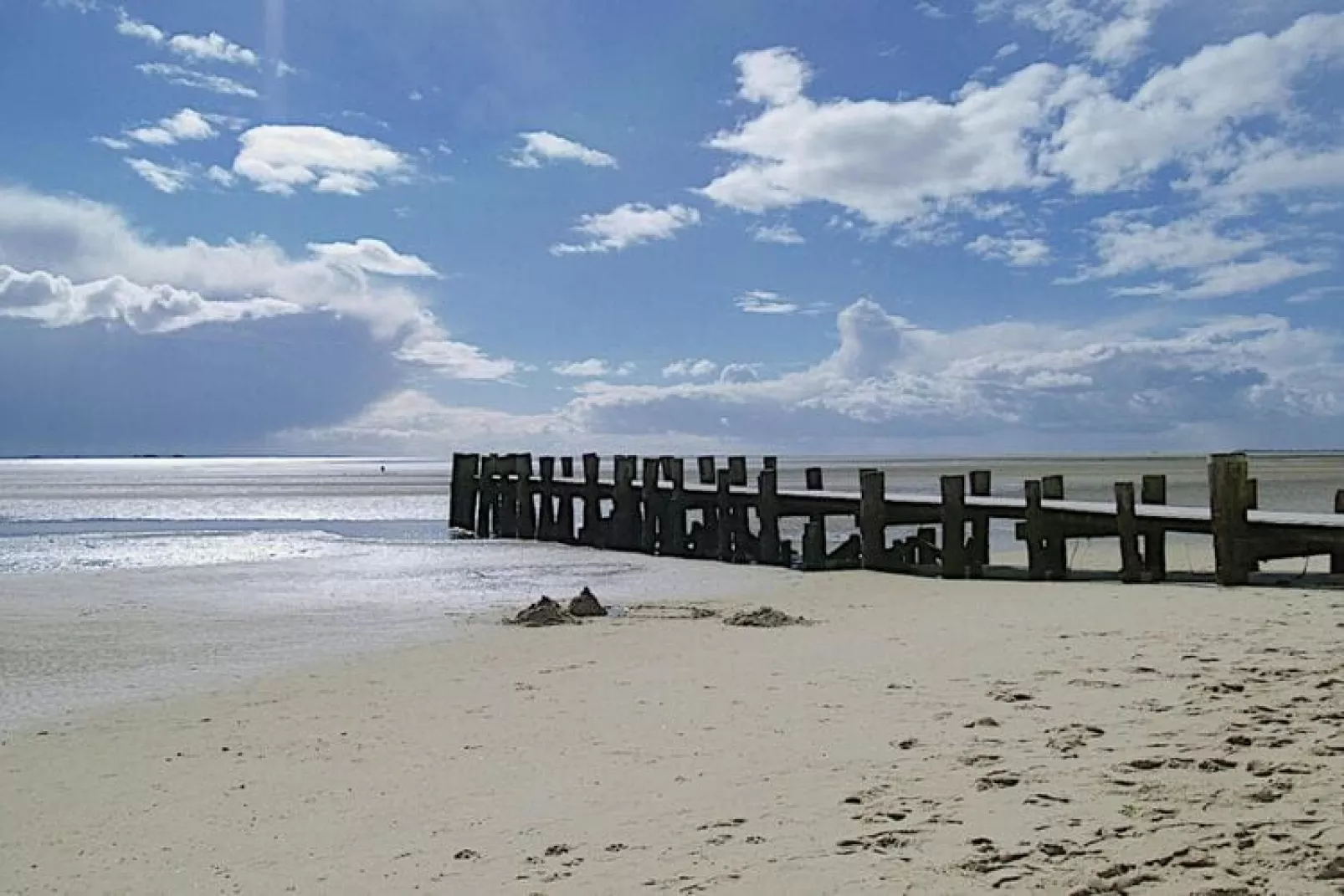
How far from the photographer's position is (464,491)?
1216 inches

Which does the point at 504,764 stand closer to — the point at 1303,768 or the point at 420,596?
the point at 1303,768

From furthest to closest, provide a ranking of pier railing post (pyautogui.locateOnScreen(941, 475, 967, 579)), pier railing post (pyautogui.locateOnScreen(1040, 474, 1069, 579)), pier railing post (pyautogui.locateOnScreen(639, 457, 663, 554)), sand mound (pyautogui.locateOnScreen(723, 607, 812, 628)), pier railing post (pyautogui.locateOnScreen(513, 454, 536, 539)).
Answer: pier railing post (pyautogui.locateOnScreen(513, 454, 536, 539)), pier railing post (pyautogui.locateOnScreen(639, 457, 663, 554)), pier railing post (pyautogui.locateOnScreen(941, 475, 967, 579)), pier railing post (pyautogui.locateOnScreen(1040, 474, 1069, 579)), sand mound (pyautogui.locateOnScreen(723, 607, 812, 628))

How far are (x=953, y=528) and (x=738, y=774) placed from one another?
10922 millimetres

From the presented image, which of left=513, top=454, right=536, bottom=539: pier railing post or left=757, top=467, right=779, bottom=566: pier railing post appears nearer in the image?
left=757, top=467, right=779, bottom=566: pier railing post

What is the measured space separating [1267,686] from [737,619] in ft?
19.4

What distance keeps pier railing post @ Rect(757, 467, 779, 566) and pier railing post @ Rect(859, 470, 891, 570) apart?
104 inches

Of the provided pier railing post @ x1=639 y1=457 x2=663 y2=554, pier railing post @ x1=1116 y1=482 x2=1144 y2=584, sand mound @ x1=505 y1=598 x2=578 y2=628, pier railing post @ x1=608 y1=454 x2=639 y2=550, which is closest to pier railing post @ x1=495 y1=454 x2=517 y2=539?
pier railing post @ x1=608 y1=454 x2=639 y2=550

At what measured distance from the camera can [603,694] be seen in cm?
836

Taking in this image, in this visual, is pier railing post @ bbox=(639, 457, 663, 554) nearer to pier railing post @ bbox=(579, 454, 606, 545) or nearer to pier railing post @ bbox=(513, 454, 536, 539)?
pier railing post @ bbox=(579, 454, 606, 545)

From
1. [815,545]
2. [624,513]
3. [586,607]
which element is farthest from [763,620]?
[624,513]

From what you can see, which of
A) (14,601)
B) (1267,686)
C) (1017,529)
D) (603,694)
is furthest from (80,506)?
(1267,686)

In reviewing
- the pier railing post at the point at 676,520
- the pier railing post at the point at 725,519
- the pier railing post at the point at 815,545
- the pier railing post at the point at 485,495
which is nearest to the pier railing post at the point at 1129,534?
the pier railing post at the point at 815,545

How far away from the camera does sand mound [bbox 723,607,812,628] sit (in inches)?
470

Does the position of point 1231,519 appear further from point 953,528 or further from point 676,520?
point 676,520
